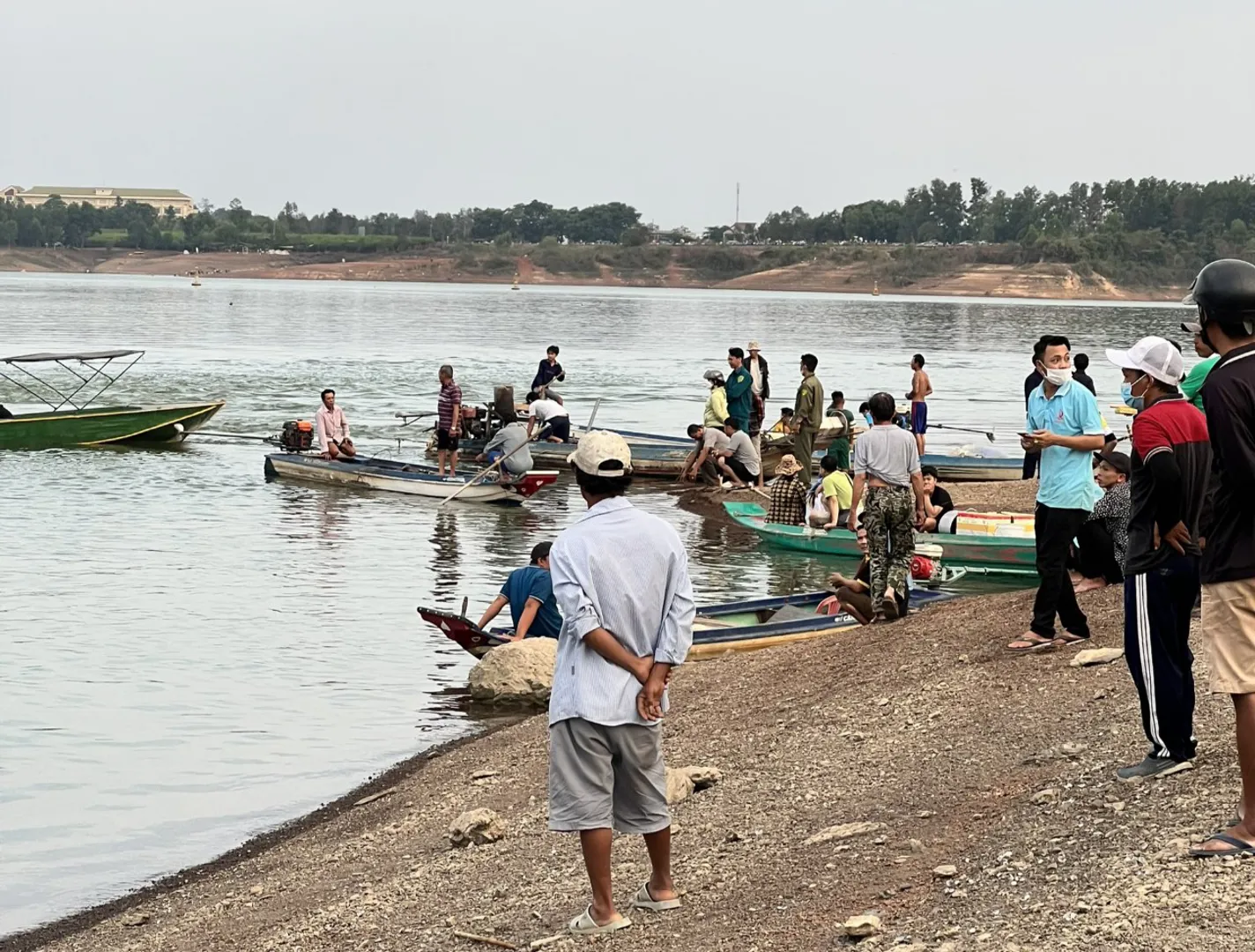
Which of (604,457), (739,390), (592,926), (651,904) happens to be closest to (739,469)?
(739,390)

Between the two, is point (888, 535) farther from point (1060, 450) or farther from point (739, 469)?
point (739, 469)

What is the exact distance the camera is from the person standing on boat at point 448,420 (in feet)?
86.5

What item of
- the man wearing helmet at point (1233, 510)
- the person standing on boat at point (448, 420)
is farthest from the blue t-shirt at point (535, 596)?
the person standing on boat at point (448, 420)

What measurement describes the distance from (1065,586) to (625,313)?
125116mm

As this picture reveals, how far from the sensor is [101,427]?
111ft

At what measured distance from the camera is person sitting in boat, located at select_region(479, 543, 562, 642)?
42.8 feet

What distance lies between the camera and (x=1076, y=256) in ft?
607

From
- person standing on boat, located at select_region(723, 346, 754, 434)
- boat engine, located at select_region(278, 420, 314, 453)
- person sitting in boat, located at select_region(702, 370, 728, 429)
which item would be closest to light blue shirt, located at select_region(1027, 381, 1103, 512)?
person standing on boat, located at select_region(723, 346, 754, 434)

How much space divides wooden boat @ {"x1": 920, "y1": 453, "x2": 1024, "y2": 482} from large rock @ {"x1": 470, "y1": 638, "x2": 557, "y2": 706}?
1590cm

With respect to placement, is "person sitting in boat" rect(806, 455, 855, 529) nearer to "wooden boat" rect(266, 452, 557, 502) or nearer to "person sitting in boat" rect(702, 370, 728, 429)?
"person sitting in boat" rect(702, 370, 728, 429)

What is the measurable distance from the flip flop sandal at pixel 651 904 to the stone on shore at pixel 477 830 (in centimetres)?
205

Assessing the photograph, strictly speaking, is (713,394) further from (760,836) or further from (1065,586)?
(760,836)

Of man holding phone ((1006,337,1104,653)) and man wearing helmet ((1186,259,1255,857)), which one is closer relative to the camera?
man wearing helmet ((1186,259,1255,857))

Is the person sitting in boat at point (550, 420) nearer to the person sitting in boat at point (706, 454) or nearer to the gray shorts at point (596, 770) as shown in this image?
the person sitting in boat at point (706, 454)
